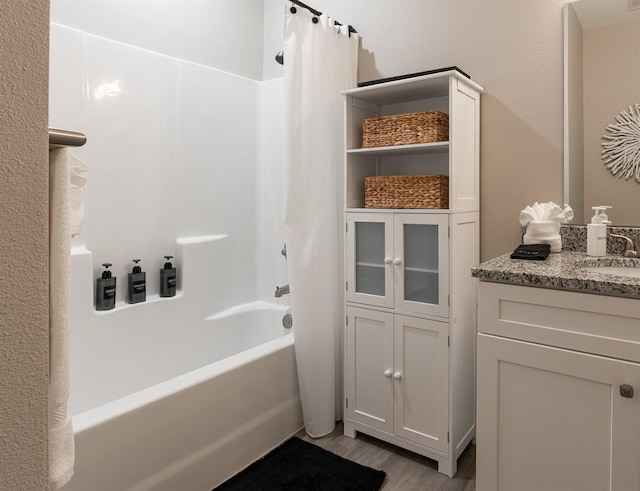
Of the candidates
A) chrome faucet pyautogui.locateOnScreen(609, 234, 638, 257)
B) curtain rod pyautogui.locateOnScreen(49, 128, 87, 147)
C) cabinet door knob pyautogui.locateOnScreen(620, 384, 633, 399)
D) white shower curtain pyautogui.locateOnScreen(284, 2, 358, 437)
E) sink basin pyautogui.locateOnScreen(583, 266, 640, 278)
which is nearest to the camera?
curtain rod pyautogui.locateOnScreen(49, 128, 87, 147)

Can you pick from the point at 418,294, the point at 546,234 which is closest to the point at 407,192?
the point at 418,294

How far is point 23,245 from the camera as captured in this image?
58 centimetres

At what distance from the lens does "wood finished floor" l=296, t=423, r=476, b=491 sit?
1.99m

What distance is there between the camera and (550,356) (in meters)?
1.52

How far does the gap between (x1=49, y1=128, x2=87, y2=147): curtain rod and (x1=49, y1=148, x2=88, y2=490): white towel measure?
3 centimetres

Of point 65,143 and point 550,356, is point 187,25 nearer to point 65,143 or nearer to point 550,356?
point 65,143

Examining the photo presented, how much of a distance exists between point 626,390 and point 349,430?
4.35 ft

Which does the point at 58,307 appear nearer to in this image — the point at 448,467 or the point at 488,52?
the point at 448,467

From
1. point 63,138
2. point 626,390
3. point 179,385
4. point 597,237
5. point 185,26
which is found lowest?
point 179,385

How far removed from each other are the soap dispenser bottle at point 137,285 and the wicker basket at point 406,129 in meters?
1.31

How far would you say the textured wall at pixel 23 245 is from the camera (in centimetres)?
56

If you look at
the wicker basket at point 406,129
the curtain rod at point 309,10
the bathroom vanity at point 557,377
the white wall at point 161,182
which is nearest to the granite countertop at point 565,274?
the bathroom vanity at point 557,377

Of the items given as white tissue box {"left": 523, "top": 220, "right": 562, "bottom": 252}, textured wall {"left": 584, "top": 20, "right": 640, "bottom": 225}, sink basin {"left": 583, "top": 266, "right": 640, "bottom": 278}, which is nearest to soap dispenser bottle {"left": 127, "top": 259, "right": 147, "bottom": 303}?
white tissue box {"left": 523, "top": 220, "right": 562, "bottom": 252}

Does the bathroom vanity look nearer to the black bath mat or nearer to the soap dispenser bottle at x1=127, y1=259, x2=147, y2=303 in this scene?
the black bath mat
